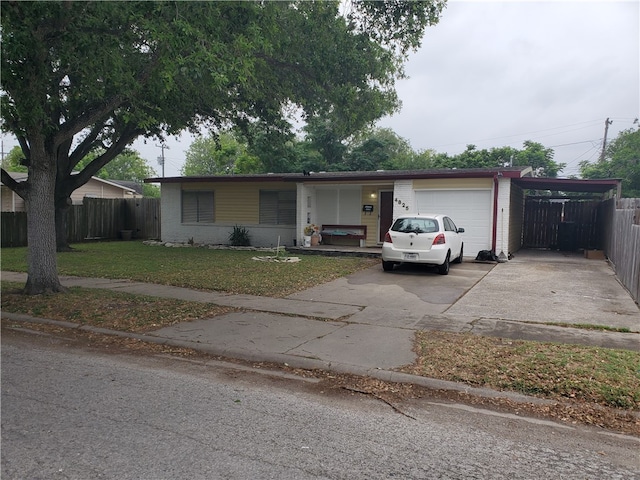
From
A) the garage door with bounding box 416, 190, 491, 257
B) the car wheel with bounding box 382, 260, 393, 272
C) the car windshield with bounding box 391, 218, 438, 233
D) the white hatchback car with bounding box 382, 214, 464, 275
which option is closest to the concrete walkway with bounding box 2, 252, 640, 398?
the white hatchback car with bounding box 382, 214, 464, 275

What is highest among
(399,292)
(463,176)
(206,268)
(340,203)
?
(463,176)

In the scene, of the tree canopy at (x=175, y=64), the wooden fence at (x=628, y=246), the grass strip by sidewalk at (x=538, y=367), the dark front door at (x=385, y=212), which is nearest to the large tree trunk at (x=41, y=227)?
the tree canopy at (x=175, y=64)

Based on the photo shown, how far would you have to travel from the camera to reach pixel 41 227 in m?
9.35

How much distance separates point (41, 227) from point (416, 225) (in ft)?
28.4

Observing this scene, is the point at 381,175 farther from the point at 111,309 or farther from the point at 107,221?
the point at 107,221

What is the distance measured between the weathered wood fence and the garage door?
14.9 metres

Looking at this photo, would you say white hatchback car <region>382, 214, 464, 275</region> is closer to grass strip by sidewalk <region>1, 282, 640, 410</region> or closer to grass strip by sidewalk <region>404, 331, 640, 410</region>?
grass strip by sidewalk <region>1, 282, 640, 410</region>

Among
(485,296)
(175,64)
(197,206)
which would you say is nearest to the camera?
(175,64)

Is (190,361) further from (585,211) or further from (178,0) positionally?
(585,211)

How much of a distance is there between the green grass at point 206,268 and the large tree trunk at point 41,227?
2.45m

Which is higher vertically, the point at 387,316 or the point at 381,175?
the point at 381,175

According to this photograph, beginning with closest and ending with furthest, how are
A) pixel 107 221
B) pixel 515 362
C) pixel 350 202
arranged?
pixel 515 362 < pixel 350 202 < pixel 107 221

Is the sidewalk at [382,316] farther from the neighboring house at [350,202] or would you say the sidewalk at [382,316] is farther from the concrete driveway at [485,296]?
the neighboring house at [350,202]

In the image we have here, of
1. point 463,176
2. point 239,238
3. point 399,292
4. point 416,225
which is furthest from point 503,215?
point 239,238
